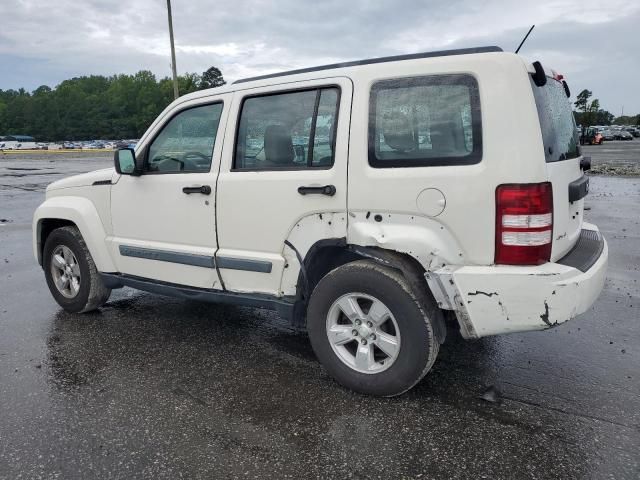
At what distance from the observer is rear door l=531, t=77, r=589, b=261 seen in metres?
3.04

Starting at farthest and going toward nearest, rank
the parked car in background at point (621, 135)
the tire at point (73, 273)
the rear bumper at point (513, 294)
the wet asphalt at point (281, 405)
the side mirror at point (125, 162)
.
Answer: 1. the parked car in background at point (621, 135)
2. the tire at point (73, 273)
3. the side mirror at point (125, 162)
4. the rear bumper at point (513, 294)
5. the wet asphalt at point (281, 405)

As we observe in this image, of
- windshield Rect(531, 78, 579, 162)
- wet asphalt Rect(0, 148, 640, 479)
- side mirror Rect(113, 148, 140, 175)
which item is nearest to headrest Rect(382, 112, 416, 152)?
windshield Rect(531, 78, 579, 162)

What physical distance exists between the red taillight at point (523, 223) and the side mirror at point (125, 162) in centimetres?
283

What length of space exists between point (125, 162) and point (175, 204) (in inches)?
23.2

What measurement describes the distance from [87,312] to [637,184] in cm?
1486

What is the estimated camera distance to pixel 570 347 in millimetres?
4145

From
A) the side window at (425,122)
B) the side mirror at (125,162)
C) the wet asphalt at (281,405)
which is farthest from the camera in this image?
the side mirror at (125,162)

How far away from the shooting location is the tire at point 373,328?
3141 mm

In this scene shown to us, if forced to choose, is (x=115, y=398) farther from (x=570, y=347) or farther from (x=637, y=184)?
(x=637, y=184)

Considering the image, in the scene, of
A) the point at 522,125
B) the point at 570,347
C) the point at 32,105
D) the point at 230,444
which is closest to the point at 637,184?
the point at 570,347

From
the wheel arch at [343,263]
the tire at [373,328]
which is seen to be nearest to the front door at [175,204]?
the wheel arch at [343,263]

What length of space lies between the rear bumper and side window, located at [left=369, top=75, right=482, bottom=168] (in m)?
0.63

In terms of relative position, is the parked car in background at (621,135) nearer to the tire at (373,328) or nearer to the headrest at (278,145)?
the headrest at (278,145)

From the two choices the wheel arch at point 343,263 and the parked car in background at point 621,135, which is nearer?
the wheel arch at point 343,263
